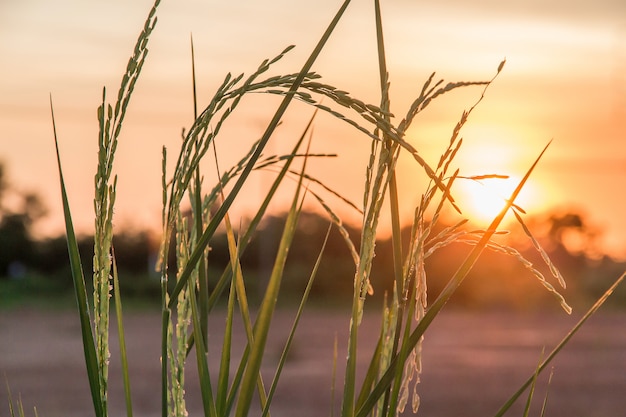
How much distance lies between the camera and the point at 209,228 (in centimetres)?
87

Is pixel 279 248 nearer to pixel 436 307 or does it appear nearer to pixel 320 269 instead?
pixel 436 307

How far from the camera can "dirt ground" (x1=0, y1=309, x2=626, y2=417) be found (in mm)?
12367

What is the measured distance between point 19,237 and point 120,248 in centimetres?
376

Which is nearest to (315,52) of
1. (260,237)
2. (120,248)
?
(260,237)

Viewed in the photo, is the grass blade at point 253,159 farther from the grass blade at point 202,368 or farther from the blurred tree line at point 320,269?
the blurred tree line at point 320,269

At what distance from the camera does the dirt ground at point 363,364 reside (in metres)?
12.4

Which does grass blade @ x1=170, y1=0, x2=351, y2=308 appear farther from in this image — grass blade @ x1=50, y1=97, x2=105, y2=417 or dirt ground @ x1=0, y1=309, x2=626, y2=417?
dirt ground @ x1=0, y1=309, x2=626, y2=417

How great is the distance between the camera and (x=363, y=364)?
54.4 feet

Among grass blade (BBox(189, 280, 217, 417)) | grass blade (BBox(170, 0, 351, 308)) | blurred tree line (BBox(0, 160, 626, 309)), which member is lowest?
blurred tree line (BBox(0, 160, 626, 309))

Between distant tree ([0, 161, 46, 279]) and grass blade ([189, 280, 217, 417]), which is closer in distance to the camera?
grass blade ([189, 280, 217, 417])

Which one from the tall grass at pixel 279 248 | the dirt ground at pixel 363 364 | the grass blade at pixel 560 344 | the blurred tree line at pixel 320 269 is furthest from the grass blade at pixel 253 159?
the blurred tree line at pixel 320 269

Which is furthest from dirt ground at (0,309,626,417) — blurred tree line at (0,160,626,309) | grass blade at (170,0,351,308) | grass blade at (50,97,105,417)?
grass blade at (170,0,351,308)

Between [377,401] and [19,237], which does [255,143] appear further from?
[19,237]

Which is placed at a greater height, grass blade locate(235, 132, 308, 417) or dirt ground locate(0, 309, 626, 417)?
grass blade locate(235, 132, 308, 417)
